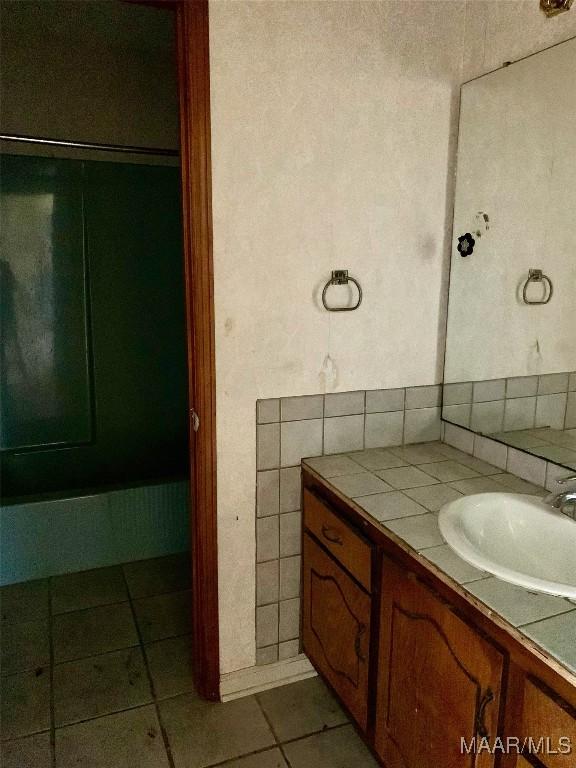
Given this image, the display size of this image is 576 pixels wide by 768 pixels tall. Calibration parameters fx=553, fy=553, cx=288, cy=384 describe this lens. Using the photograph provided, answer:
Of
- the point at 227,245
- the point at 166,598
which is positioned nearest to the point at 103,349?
the point at 166,598

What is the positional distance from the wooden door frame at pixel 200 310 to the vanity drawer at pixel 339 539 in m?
0.31

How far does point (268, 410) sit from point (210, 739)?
1.03m

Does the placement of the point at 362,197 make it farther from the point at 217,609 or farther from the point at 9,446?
the point at 9,446

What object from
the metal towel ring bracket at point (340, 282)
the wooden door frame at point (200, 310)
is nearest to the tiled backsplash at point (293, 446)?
the wooden door frame at point (200, 310)

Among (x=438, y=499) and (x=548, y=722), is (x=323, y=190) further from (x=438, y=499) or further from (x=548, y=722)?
(x=548, y=722)

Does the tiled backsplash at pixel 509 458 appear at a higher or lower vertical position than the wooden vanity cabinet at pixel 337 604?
higher

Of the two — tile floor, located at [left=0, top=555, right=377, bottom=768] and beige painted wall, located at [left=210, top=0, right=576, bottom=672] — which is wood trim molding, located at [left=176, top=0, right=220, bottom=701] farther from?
tile floor, located at [left=0, top=555, right=377, bottom=768]

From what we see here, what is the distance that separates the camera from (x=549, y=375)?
1.64m

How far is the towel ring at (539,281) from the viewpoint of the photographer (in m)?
1.62

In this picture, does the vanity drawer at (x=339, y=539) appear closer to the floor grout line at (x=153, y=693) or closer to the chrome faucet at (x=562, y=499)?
the chrome faucet at (x=562, y=499)

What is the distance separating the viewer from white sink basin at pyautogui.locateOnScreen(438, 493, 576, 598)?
1299 mm

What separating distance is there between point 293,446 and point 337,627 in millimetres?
554

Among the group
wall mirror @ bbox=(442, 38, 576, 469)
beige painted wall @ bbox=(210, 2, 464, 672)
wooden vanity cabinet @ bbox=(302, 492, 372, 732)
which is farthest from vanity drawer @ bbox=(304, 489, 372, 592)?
wall mirror @ bbox=(442, 38, 576, 469)

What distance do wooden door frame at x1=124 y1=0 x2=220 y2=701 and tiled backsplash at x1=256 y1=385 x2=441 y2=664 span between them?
16 centimetres
